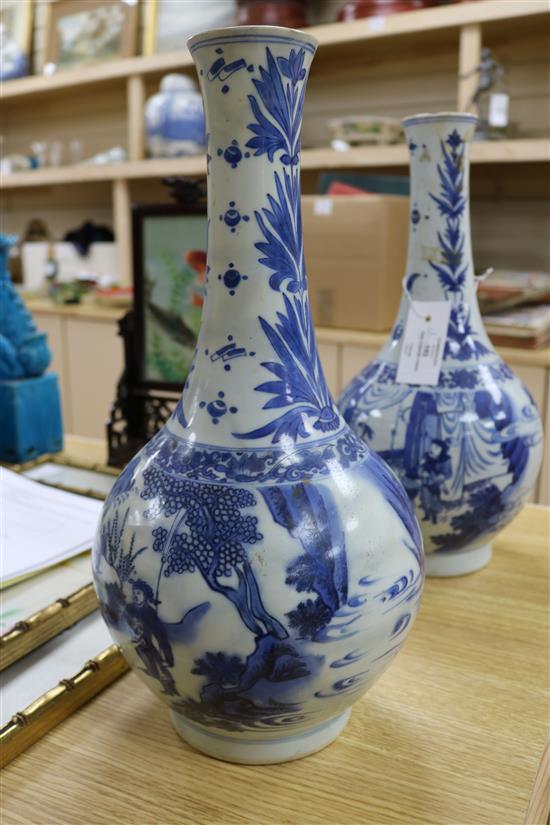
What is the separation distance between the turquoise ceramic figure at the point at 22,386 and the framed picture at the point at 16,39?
2520 mm

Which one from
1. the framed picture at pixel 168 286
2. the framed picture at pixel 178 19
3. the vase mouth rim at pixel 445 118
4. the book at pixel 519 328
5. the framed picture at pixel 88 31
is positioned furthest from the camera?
the framed picture at pixel 88 31

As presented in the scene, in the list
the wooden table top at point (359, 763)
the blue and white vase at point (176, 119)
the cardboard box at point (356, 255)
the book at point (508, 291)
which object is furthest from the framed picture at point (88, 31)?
the wooden table top at point (359, 763)

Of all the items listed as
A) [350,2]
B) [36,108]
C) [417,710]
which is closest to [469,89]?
[350,2]

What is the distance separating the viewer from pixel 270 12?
2189mm

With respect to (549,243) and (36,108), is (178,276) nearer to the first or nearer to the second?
(549,243)

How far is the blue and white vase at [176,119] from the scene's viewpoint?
95.8 inches

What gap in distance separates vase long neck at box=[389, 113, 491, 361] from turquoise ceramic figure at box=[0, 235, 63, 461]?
625 millimetres

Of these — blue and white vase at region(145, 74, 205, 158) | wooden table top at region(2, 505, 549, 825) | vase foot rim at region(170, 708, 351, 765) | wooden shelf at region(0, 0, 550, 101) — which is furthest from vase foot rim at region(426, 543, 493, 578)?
blue and white vase at region(145, 74, 205, 158)

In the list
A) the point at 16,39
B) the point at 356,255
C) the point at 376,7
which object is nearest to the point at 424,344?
the point at 356,255

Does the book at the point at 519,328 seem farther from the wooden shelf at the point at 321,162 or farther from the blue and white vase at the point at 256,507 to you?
the blue and white vase at the point at 256,507

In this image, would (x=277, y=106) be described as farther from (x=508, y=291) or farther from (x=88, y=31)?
(x=88, y=31)

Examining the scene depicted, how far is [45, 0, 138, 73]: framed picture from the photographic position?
9.12 feet

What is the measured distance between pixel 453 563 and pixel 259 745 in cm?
33

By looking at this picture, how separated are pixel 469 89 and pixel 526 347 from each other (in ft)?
2.41
